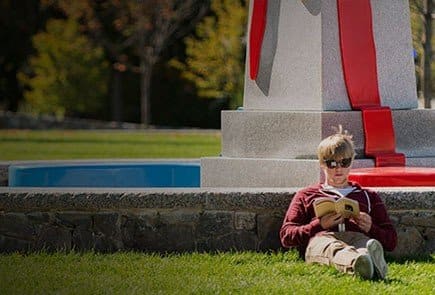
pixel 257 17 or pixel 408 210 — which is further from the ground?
pixel 257 17

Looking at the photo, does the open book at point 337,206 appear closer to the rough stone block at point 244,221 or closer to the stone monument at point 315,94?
the rough stone block at point 244,221

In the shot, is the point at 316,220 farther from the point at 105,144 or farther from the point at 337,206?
the point at 105,144

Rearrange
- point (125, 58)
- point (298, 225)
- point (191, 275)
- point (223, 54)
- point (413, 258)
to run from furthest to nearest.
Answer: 1. point (125, 58)
2. point (223, 54)
3. point (413, 258)
4. point (298, 225)
5. point (191, 275)

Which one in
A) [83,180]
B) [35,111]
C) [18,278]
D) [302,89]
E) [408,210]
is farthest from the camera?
[35,111]

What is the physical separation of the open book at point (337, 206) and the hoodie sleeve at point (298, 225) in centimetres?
11

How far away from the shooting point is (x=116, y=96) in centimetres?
3164

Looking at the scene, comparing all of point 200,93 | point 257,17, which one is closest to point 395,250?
point 257,17

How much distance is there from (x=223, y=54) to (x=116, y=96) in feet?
13.5

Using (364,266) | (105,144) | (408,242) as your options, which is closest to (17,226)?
(364,266)

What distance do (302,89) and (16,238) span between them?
2.27 m

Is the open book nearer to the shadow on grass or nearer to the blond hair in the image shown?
the blond hair

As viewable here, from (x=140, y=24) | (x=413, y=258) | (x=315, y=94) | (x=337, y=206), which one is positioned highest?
(x=140, y=24)

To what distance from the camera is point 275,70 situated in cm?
855

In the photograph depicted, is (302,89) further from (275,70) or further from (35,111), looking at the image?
(35,111)
